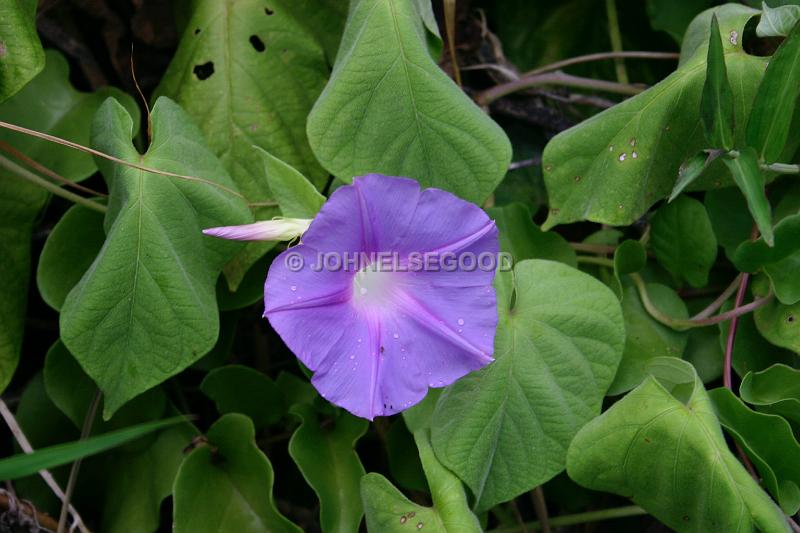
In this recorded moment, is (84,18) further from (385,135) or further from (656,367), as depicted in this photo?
(656,367)

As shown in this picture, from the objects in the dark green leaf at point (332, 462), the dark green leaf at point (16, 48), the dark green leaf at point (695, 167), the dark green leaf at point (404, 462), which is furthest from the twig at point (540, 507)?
the dark green leaf at point (16, 48)

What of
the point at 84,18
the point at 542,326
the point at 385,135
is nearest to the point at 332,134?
the point at 385,135

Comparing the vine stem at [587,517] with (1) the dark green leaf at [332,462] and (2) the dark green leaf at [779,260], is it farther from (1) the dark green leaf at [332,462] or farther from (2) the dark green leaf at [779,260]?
(2) the dark green leaf at [779,260]

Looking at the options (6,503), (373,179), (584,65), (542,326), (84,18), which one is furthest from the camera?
(584,65)

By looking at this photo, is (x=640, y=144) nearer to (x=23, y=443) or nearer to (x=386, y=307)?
(x=386, y=307)

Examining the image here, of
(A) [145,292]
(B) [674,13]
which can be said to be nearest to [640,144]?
(B) [674,13]

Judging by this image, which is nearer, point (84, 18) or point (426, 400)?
point (426, 400)
